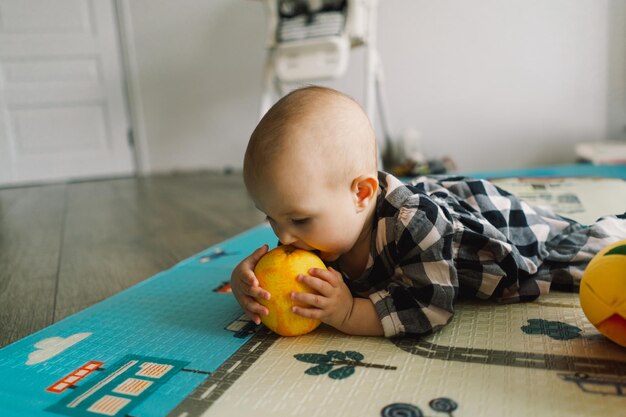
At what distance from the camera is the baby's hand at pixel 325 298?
598 millimetres

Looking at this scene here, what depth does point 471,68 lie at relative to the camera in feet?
6.97

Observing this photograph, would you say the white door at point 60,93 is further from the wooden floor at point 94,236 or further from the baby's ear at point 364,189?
the baby's ear at point 364,189

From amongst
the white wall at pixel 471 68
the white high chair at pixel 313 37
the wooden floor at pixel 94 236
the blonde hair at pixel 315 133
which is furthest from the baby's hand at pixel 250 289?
the white wall at pixel 471 68

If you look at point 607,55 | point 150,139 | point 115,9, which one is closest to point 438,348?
point 607,55

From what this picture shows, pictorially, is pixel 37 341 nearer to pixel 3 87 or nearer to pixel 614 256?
pixel 614 256

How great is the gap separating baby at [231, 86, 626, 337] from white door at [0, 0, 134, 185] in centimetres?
227

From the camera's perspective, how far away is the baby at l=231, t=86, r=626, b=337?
582 millimetres

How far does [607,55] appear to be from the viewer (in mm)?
1940

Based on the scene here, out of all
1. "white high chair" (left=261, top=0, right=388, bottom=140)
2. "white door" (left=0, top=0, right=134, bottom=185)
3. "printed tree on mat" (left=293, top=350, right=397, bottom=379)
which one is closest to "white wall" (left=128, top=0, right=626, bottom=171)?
"white door" (left=0, top=0, right=134, bottom=185)

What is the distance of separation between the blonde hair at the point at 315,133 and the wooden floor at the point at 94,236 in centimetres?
45

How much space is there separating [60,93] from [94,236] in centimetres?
150

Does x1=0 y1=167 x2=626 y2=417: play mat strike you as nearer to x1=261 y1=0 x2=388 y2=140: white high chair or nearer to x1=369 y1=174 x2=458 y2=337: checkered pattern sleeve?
x1=369 y1=174 x2=458 y2=337: checkered pattern sleeve

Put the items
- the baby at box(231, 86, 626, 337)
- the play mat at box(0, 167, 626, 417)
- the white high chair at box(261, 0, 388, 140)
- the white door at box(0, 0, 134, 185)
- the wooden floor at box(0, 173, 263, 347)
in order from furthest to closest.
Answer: the white door at box(0, 0, 134, 185) < the white high chair at box(261, 0, 388, 140) < the wooden floor at box(0, 173, 263, 347) < the baby at box(231, 86, 626, 337) < the play mat at box(0, 167, 626, 417)

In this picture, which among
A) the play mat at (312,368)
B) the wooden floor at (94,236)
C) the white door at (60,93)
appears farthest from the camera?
the white door at (60,93)
